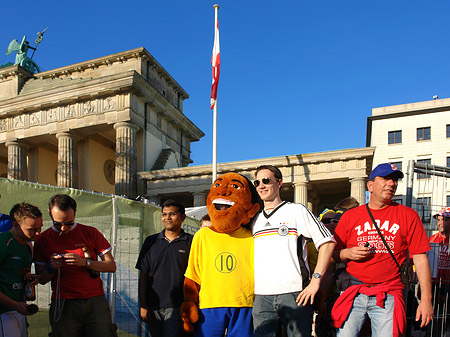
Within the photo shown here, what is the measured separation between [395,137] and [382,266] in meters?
48.3

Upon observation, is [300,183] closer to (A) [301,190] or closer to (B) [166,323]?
(A) [301,190]

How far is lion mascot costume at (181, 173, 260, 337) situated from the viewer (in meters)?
3.17

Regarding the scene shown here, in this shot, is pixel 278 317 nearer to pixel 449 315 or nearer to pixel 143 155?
pixel 449 315

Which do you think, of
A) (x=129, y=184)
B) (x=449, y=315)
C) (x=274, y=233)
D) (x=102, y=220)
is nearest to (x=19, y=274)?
(x=102, y=220)

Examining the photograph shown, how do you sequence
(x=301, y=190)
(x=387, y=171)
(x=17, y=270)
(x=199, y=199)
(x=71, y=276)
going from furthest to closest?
(x=199, y=199), (x=301, y=190), (x=71, y=276), (x=17, y=270), (x=387, y=171)

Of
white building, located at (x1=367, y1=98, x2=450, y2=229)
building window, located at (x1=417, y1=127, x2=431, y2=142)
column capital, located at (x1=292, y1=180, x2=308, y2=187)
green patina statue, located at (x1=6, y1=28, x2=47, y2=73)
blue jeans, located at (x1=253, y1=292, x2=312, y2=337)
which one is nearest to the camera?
blue jeans, located at (x1=253, y1=292, x2=312, y2=337)

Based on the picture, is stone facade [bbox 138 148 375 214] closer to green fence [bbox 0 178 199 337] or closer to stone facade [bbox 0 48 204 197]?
stone facade [bbox 0 48 204 197]

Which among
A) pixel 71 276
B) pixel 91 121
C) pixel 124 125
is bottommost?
pixel 71 276

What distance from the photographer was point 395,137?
4744 centimetres

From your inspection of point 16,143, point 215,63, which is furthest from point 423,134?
point 16,143

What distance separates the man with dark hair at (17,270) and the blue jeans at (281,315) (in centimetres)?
185

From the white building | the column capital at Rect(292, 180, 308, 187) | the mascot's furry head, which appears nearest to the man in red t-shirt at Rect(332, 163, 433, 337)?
the mascot's furry head

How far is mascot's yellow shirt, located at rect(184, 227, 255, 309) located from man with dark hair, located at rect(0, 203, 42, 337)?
138 centimetres

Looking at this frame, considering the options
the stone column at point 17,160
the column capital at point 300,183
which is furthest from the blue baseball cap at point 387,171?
the stone column at point 17,160
